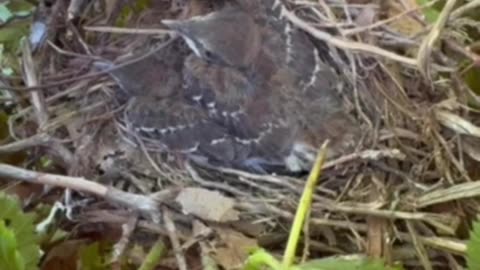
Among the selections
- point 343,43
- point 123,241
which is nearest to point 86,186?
point 123,241

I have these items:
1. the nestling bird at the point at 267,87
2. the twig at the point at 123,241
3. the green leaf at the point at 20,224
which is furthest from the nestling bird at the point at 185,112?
the green leaf at the point at 20,224

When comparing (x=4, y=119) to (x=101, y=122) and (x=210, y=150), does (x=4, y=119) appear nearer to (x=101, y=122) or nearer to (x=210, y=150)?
(x=101, y=122)

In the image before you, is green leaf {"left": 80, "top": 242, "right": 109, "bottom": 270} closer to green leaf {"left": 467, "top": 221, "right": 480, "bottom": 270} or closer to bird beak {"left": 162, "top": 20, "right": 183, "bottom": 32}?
bird beak {"left": 162, "top": 20, "right": 183, "bottom": 32}

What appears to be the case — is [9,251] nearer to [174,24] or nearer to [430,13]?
[174,24]

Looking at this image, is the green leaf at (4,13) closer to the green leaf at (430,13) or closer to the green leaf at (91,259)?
the green leaf at (91,259)

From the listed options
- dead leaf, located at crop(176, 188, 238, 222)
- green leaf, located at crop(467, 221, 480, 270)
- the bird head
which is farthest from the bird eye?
green leaf, located at crop(467, 221, 480, 270)

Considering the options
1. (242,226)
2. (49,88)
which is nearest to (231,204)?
(242,226)
